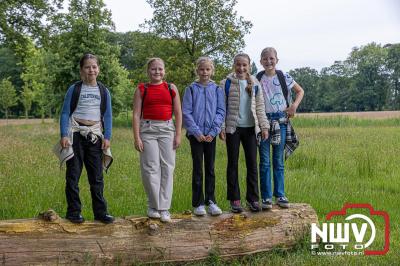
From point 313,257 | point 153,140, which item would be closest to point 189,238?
point 153,140

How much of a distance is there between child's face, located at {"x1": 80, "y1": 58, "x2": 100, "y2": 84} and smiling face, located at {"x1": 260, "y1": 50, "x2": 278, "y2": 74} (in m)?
2.27

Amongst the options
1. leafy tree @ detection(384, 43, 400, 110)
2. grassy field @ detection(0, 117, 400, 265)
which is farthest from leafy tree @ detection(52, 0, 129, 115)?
leafy tree @ detection(384, 43, 400, 110)

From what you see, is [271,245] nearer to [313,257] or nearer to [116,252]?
[313,257]

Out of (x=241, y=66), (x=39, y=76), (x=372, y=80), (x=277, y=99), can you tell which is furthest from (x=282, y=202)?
(x=372, y=80)

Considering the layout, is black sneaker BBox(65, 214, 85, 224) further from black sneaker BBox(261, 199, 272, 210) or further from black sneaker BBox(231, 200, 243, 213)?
black sneaker BBox(261, 199, 272, 210)

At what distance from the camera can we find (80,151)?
210 inches

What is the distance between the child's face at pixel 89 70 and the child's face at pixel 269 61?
227 centimetres

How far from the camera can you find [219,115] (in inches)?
224

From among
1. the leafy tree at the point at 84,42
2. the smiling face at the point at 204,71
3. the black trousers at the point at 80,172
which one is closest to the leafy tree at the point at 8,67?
the leafy tree at the point at 84,42

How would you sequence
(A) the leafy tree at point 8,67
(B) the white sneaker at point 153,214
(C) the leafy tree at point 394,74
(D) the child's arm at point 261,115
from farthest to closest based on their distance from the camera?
1. (C) the leafy tree at point 394,74
2. (A) the leafy tree at point 8,67
3. (D) the child's arm at point 261,115
4. (B) the white sneaker at point 153,214

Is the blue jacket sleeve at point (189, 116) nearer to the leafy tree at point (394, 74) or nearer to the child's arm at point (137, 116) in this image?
the child's arm at point (137, 116)

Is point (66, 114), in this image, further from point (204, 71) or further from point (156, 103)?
point (204, 71)

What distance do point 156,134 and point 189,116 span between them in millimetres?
484

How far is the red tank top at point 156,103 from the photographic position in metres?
5.43
